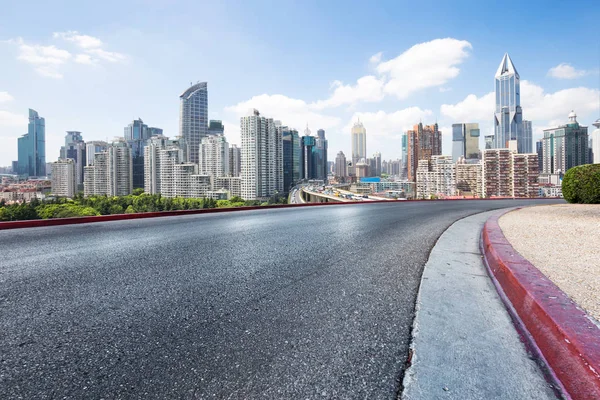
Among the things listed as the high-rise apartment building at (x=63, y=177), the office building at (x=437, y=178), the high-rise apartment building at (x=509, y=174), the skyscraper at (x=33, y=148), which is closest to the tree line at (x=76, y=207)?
the high-rise apartment building at (x=509, y=174)

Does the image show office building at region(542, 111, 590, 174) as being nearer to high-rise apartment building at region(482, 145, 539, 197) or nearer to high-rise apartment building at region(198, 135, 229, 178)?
high-rise apartment building at region(482, 145, 539, 197)

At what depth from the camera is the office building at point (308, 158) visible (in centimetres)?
18300

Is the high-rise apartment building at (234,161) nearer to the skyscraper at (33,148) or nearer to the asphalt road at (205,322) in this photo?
the skyscraper at (33,148)

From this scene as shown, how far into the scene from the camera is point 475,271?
350cm

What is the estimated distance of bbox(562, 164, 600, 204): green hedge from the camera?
12.8 m

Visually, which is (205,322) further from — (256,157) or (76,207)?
(256,157)

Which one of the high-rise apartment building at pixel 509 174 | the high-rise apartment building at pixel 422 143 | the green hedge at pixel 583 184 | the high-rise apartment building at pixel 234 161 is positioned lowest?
the green hedge at pixel 583 184

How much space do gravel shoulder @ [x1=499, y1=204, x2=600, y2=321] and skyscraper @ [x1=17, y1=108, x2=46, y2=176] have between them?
201624mm

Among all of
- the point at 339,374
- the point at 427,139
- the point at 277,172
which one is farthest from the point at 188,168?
the point at 427,139

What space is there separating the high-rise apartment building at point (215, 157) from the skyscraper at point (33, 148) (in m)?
102

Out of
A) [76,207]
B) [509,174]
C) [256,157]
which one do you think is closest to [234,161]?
[256,157]

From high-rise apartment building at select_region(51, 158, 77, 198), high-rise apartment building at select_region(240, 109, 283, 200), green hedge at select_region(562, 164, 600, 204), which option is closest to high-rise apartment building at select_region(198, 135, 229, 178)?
high-rise apartment building at select_region(240, 109, 283, 200)

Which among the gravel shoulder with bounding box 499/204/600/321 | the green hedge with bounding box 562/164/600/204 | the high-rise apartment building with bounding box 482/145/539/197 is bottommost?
the gravel shoulder with bounding box 499/204/600/321

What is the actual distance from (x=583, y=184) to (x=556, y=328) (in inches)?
624
